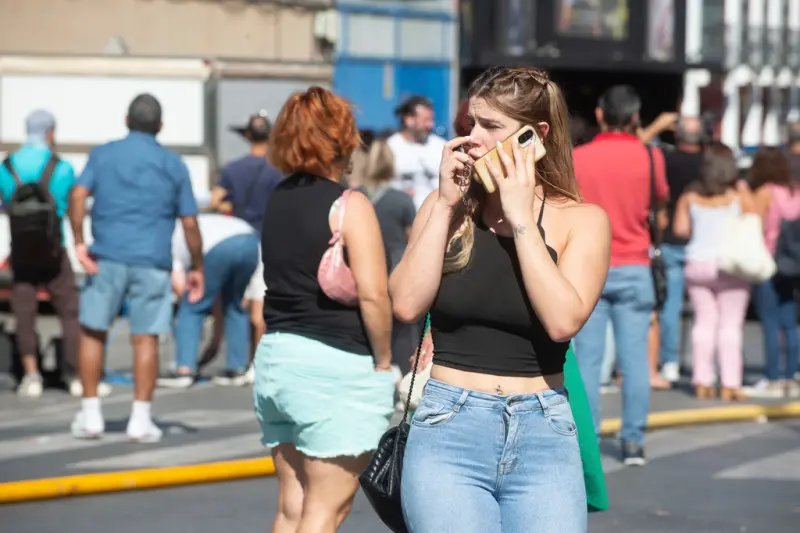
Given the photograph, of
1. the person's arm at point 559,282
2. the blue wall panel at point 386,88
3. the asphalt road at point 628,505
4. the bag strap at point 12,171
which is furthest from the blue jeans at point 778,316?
the blue wall panel at point 386,88

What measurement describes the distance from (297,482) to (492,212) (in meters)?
1.72

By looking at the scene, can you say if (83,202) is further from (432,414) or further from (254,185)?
(432,414)

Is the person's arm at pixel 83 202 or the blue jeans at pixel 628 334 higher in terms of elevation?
the person's arm at pixel 83 202

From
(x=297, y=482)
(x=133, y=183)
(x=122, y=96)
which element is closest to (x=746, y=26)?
(x=122, y=96)

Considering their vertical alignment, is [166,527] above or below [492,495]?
below

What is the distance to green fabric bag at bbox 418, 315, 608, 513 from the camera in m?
4.16

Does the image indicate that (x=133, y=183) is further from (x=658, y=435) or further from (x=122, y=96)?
(x=122, y=96)

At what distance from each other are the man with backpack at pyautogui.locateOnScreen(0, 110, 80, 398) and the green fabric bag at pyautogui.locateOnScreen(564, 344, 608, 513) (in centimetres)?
742

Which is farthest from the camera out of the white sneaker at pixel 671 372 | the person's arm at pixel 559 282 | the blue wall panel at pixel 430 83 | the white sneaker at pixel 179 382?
the blue wall panel at pixel 430 83

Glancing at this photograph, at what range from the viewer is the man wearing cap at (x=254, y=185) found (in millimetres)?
12000

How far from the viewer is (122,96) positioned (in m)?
17.2

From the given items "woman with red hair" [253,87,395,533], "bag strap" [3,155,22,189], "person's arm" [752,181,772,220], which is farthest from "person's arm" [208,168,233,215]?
"woman with red hair" [253,87,395,533]

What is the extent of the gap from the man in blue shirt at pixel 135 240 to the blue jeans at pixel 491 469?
538 centimetres

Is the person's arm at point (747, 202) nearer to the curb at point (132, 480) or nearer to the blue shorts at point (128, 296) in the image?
the blue shorts at point (128, 296)
